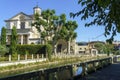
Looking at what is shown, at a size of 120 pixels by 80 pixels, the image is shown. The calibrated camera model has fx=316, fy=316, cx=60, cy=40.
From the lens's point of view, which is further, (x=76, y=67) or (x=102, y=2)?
(x=76, y=67)

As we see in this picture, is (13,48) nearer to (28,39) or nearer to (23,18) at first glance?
(28,39)

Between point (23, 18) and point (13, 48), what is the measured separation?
4205 cm

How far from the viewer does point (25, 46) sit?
245 ft

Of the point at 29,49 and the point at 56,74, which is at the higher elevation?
the point at 29,49

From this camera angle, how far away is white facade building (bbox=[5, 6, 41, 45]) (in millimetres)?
99938

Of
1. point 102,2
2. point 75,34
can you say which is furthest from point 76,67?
point 75,34

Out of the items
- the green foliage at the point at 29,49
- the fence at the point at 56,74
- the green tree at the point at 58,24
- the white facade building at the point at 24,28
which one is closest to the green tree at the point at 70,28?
the green tree at the point at 58,24

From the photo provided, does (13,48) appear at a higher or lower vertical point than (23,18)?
lower

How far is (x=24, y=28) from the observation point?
107 metres

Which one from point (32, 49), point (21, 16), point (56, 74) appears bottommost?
point (56, 74)

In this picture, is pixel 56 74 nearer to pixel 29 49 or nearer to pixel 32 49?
pixel 32 49

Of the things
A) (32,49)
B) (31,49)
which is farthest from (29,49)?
(32,49)

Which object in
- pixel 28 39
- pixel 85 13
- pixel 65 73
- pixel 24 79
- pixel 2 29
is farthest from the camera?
pixel 28 39

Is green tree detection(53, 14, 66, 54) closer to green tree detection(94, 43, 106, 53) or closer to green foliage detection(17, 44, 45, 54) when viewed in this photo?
green foliage detection(17, 44, 45, 54)
